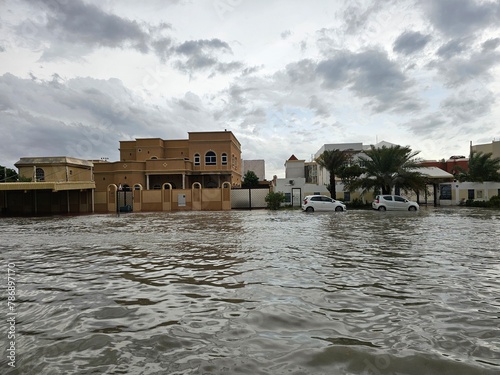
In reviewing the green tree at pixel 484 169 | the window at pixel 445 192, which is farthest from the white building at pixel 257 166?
the green tree at pixel 484 169

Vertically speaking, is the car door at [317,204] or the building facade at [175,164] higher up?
the building facade at [175,164]

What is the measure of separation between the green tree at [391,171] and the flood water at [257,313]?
25991mm

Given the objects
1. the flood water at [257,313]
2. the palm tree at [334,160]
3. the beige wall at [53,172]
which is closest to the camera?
the flood water at [257,313]

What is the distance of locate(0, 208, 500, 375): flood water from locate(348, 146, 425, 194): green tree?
85.3 feet

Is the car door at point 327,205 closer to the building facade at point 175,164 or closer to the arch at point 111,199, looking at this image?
the building facade at point 175,164

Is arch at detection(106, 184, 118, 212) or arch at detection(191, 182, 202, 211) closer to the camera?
arch at detection(191, 182, 202, 211)

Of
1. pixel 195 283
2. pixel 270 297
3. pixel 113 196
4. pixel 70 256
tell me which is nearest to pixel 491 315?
pixel 270 297

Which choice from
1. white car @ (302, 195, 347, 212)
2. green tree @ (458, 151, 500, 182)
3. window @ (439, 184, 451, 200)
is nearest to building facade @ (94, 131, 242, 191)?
white car @ (302, 195, 347, 212)

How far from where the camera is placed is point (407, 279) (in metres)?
6.38

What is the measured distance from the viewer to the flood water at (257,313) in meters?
3.35

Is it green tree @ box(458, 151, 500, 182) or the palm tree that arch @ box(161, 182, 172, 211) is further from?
green tree @ box(458, 151, 500, 182)

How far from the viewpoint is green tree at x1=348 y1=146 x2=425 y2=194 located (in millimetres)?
33438

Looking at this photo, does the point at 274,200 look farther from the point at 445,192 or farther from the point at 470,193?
the point at 470,193

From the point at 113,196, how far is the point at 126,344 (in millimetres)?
35128
